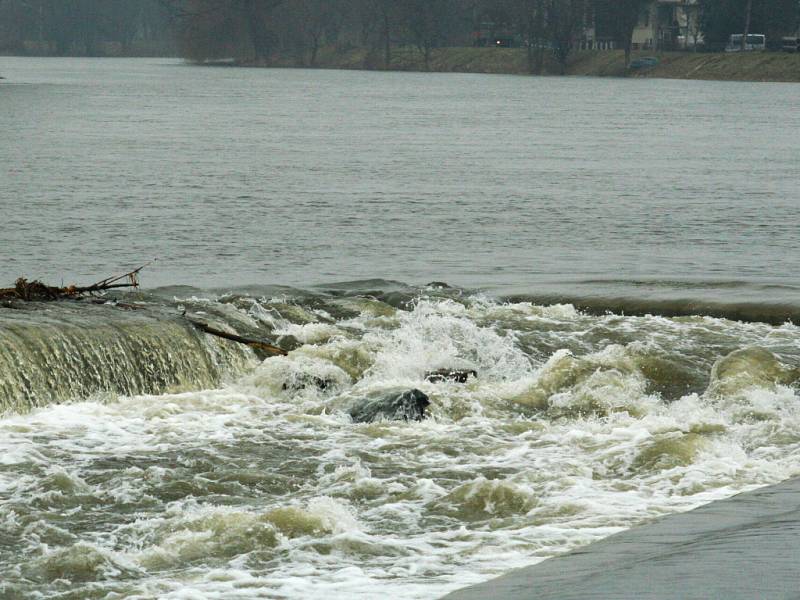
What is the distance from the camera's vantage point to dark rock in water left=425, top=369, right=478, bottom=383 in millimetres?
17031

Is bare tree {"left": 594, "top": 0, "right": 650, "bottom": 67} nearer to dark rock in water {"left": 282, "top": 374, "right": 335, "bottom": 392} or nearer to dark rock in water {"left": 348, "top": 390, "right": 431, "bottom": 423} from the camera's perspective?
dark rock in water {"left": 282, "top": 374, "right": 335, "bottom": 392}

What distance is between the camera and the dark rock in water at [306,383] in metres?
16.4

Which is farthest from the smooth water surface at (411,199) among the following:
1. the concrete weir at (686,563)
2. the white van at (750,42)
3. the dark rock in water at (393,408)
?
the white van at (750,42)

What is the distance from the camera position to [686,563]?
358 inches

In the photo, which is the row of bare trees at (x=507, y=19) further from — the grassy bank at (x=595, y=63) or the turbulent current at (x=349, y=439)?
the turbulent current at (x=349, y=439)

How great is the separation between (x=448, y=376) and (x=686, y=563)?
8119 millimetres

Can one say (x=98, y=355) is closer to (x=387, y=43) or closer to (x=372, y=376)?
(x=372, y=376)

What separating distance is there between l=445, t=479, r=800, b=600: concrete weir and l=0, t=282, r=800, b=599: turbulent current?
494mm

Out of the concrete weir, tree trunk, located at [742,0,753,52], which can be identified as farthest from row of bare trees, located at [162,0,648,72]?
the concrete weir

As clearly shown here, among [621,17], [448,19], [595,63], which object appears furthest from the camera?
[448,19]

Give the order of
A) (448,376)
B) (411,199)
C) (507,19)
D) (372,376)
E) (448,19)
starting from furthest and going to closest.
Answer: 1. (448,19)
2. (507,19)
3. (411,199)
4. (372,376)
5. (448,376)

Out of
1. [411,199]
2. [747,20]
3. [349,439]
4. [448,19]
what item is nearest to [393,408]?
[349,439]

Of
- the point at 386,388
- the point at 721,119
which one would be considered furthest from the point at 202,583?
the point at 721,119

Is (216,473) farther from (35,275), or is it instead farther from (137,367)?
(35,275)
